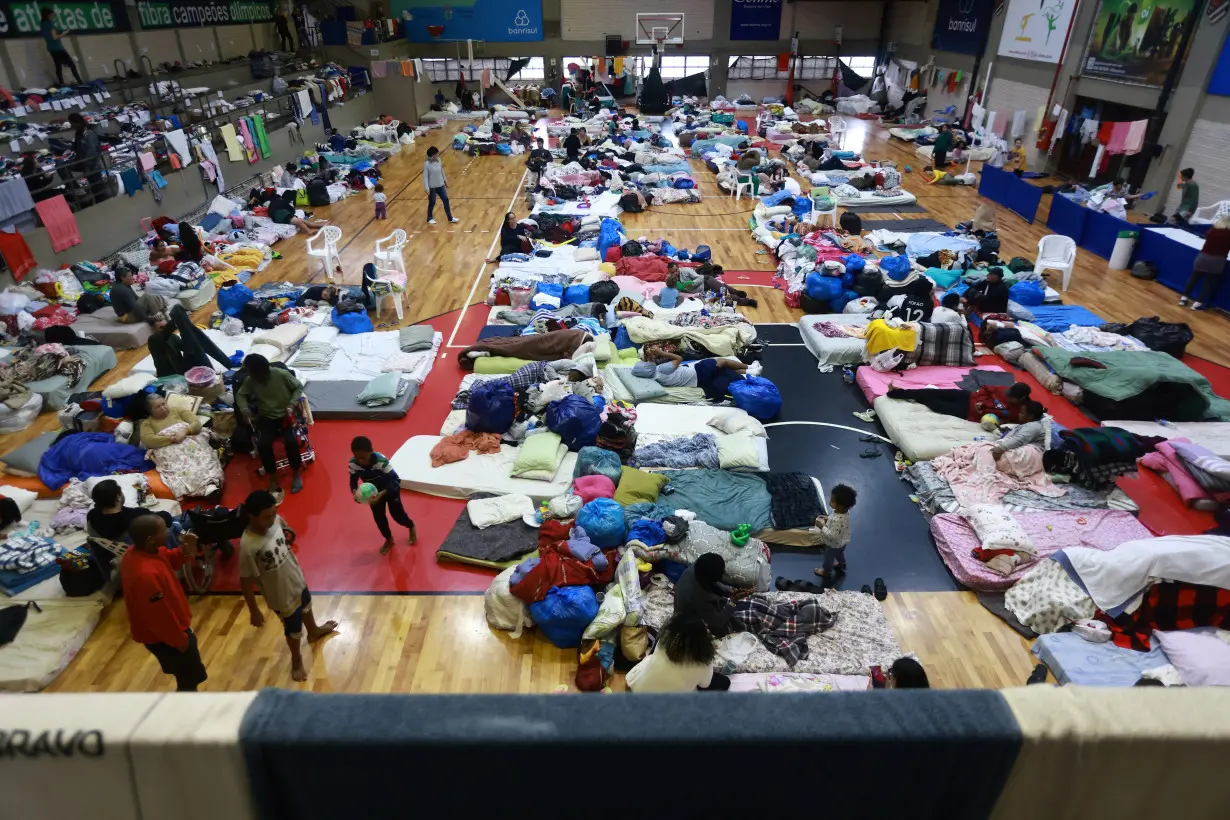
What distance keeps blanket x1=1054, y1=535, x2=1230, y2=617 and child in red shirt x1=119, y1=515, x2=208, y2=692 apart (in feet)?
18.2

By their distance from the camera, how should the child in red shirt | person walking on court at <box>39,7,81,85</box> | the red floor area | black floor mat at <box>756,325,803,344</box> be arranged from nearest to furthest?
1. the child in red shirt
2. the red floor area
3. black floor mat at <box>756,325,803,344</box>
4. person walking on court at <box>39,7,81,85</box>

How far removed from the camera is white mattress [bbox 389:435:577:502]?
236 inches

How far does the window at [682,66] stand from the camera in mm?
26781

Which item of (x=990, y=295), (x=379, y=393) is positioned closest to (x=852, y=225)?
(x=990, y=295)

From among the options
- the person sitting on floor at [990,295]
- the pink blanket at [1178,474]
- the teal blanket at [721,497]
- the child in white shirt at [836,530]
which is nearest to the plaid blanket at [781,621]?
the child in white shirt at [836,530]

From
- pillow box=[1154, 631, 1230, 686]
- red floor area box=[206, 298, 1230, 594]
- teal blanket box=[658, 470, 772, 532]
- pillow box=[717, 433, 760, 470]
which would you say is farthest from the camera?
pillow box=[717, 433, 760, 470]

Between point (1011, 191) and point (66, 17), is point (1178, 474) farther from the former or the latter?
point (66, 17)

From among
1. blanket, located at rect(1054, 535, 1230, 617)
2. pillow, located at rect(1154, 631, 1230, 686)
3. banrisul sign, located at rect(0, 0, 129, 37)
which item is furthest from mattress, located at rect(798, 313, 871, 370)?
banrisul sign, located at rect(0, 0, 129, 37)

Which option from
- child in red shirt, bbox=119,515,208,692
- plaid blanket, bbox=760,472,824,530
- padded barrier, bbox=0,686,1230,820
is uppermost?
padded barrier, bbox=0,686,1230,820

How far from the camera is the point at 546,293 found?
30.7 feet

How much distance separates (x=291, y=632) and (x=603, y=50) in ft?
86.9

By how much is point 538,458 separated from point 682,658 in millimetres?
2768

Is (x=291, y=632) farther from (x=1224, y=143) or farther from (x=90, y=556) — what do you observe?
(x=1224, y=143)

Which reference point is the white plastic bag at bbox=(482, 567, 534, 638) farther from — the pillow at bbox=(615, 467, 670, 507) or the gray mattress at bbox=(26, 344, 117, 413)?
the gray mattress at bbox=(26, 344, 117, 413)
